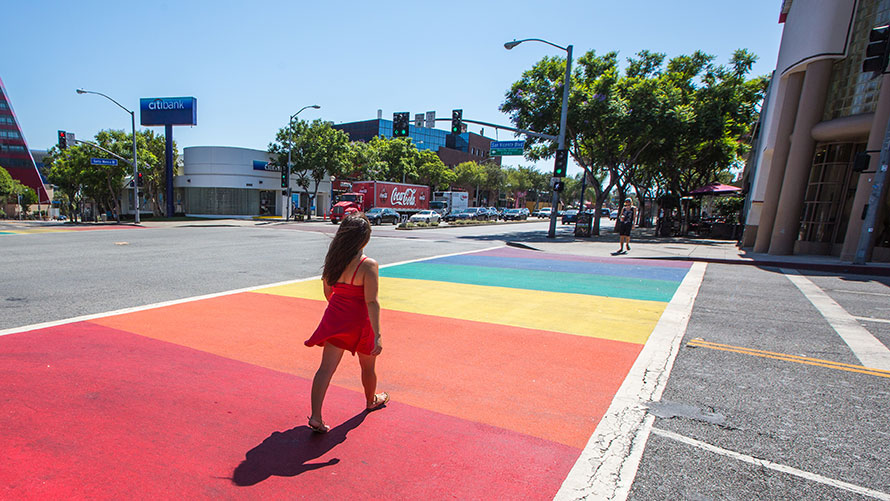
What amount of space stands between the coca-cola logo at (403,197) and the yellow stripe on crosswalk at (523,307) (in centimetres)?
3274

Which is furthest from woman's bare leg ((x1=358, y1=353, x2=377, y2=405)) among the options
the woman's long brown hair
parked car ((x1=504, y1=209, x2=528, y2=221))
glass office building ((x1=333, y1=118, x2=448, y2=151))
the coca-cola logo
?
glass office building ((x1=333, y1=118, x2=448, y2=151))

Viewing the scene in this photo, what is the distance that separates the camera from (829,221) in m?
15.4

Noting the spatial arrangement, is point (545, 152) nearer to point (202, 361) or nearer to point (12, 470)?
point (202, 361)

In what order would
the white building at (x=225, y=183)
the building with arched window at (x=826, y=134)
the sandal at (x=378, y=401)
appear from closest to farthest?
the sandal at (x=378, y=401) < the building with arched window at (x=826, y=134) < the white building at (x=225, y=183)

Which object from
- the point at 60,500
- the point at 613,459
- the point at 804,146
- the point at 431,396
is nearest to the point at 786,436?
the point at 613,459

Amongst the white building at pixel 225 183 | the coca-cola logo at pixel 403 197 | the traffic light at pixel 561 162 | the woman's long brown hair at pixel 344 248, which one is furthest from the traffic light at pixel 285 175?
the woman's long brown hair at pixel 344 248

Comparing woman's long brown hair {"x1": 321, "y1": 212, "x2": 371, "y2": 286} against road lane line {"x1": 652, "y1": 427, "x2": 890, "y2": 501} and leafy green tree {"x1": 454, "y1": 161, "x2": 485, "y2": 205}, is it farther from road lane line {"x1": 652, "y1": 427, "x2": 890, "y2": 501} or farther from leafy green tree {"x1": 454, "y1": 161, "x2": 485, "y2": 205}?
leafy green tree {"x1": 454, "y1": 161, "x2": 485, "y2": 205}

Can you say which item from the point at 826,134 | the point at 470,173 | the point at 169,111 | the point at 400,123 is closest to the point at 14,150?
the point at 169,111

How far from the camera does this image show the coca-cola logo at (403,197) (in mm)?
41294

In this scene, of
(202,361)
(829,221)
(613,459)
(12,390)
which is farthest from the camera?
(829,221)

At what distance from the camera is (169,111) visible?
38.3 m

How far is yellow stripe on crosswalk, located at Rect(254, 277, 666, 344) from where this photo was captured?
596 cm

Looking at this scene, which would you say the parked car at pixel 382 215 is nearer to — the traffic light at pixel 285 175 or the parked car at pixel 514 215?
the traffic light at pixel 285 175

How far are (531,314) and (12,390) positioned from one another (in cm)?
578
